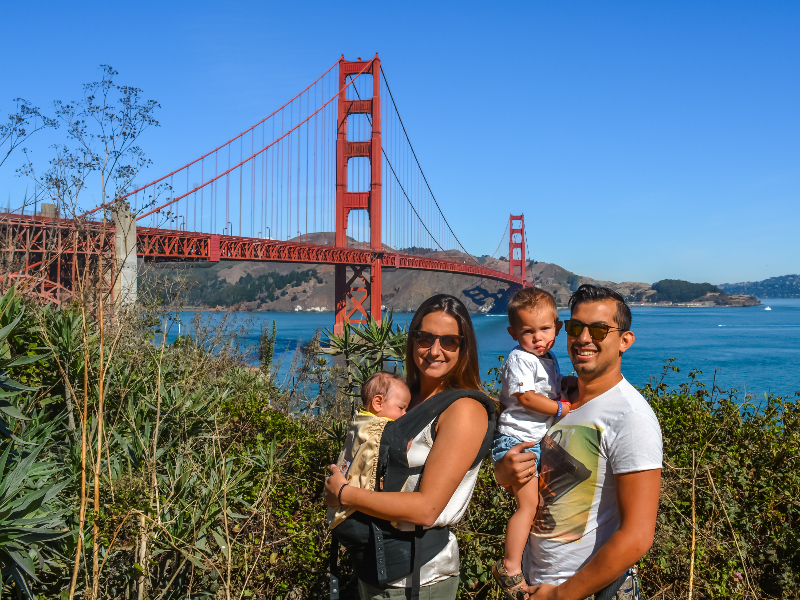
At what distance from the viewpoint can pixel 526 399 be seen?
162 cm

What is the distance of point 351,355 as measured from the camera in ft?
13.0

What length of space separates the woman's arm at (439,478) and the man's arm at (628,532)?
0.32 meters

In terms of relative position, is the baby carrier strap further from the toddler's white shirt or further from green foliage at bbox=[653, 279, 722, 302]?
green foliage at bbox=[653, 279, 722, 302]

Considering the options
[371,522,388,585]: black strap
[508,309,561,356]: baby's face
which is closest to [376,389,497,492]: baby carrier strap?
[371,522,388,585]: black strap

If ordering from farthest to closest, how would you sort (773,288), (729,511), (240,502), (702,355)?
(773,288) < (702,355) < (240,502) < (729,511)

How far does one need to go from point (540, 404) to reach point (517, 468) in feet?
0.79

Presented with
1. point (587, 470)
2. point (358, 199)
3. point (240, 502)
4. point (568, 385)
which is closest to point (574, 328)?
point (587, 470)

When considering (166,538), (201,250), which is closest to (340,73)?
(201,250)

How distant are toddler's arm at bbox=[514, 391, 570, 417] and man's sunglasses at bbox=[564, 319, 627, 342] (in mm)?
303

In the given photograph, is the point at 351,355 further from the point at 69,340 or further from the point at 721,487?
the point at 721,487

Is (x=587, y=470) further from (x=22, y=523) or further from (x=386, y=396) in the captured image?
(x=22, y=523)

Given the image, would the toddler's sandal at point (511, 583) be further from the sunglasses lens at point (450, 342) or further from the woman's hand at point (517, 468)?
the sunglasses lens at point (450, 342)

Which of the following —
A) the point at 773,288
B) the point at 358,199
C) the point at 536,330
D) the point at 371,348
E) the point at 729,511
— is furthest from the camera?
the point at 773,288

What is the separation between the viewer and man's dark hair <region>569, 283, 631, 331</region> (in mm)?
1351
